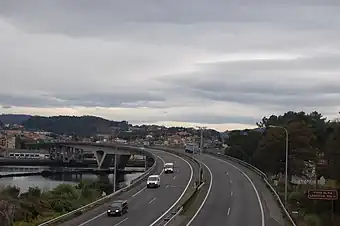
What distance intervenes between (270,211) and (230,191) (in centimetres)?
1452

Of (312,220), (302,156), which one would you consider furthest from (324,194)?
(302,156)

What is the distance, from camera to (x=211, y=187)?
225 ft

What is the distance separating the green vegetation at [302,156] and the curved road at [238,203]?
7.12 ft

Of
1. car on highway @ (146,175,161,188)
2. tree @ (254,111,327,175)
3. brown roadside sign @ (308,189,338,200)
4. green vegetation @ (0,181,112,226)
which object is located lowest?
green vegetation @ (0,181,112,226)

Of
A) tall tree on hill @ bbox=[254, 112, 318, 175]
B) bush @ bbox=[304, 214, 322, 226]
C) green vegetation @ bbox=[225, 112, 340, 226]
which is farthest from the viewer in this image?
tall tree on hill @ bbox=[254, 112, 318, 175]

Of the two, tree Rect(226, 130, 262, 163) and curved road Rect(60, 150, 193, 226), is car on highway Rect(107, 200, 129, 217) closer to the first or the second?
curved road Rect(60, 150, 193, 226)

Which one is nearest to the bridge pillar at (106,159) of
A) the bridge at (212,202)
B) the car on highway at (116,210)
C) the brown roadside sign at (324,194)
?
the bridge at (212,202)

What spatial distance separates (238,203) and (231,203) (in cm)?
63

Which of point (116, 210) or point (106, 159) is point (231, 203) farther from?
point (106, 159)

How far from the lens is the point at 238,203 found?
2210 inches

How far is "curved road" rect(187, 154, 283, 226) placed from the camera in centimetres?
4506

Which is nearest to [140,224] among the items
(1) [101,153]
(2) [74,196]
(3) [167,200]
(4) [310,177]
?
(3) [167,200]

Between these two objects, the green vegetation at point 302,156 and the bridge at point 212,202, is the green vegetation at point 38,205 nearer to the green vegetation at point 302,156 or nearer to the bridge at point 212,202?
the bridge at point 212,202

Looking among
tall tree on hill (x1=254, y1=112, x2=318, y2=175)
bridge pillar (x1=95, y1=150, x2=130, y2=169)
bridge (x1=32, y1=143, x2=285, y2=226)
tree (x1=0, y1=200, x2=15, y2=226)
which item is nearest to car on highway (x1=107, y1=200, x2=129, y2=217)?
bridge (x1=32, y1=143, x2=285, y2=226)
